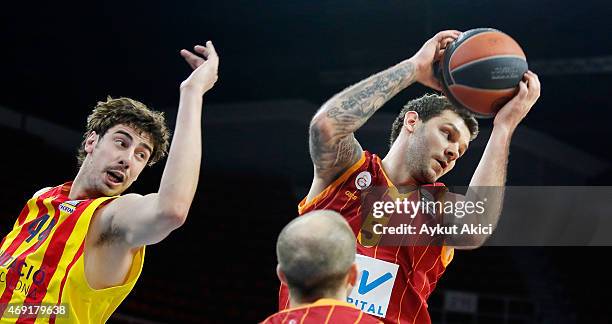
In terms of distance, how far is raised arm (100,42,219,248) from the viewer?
84.2 inches

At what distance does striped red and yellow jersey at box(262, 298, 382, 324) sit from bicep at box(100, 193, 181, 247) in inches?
20.4

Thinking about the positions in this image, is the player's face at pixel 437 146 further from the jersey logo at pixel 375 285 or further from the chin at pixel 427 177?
the jersey logo at pixel 375 285

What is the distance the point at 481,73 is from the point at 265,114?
10.7 metres

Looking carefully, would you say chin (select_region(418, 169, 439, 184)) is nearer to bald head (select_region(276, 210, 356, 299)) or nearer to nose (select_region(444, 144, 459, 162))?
nose (select_region(444, 144, 459, 162))

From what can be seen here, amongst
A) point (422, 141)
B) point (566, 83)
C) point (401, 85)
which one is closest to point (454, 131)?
point (422, 141)

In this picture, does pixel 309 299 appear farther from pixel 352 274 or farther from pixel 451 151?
pixel 451 151

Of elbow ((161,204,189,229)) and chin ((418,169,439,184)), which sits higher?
elbow ((161,204,189,229))

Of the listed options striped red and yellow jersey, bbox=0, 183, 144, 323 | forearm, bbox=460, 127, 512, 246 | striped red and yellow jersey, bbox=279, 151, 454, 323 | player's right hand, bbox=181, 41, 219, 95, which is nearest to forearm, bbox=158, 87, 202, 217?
player's right hand, bbox=181, 41, 219, 95

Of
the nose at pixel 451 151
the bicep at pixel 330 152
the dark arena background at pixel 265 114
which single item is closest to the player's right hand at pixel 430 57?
the nose at pixel 451 151

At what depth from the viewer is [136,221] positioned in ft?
7.73

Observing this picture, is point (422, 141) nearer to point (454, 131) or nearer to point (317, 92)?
point (454, 131)

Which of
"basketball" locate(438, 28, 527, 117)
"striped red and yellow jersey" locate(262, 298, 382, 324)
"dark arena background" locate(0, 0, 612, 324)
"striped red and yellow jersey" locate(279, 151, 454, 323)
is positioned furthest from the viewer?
"dark arena background" locate(0, 0, 612, 324)

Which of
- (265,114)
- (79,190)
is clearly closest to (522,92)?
(79,190)

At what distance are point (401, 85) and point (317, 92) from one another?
Result: 9727 millimetres
